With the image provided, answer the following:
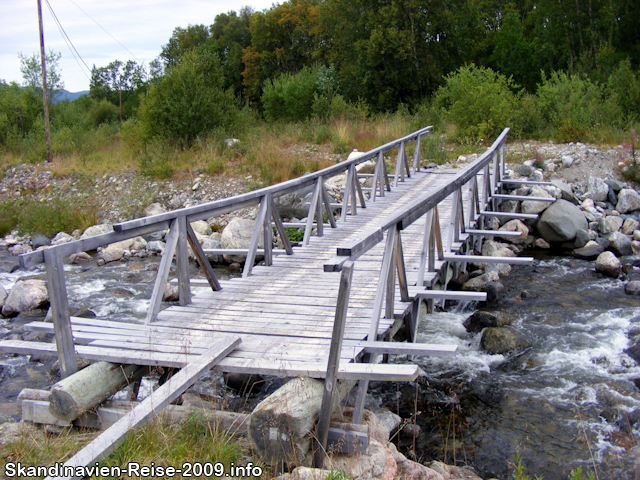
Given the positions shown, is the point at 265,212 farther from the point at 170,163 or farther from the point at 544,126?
the point at 544,126

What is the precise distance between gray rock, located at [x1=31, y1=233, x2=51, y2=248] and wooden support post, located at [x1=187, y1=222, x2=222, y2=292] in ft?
32.0

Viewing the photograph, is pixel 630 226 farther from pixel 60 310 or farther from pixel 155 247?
pixel 60 310

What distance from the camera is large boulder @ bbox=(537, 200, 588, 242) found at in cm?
1152

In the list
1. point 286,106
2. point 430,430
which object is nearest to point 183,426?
point 430,430

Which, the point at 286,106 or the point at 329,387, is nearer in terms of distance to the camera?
the point at 329,387

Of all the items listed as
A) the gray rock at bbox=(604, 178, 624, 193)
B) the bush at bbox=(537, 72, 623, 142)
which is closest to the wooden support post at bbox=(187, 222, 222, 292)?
the gray rock at bbox=(604, 178, 624, 193)

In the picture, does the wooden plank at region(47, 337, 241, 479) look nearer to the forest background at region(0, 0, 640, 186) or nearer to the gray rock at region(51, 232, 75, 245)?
the gray rock at region(51, 232, 75, 245)

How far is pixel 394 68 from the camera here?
24141 mm

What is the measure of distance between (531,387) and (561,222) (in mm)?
6747

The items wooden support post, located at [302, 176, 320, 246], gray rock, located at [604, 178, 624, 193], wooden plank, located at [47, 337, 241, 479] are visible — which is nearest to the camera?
wooden plank, located at [47, 337, 241, 479]

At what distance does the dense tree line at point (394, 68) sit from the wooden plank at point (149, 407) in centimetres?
1457

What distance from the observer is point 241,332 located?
14.9 feet

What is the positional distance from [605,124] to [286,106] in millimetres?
12987

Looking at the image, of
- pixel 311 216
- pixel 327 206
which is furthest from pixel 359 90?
pixel 311 216
